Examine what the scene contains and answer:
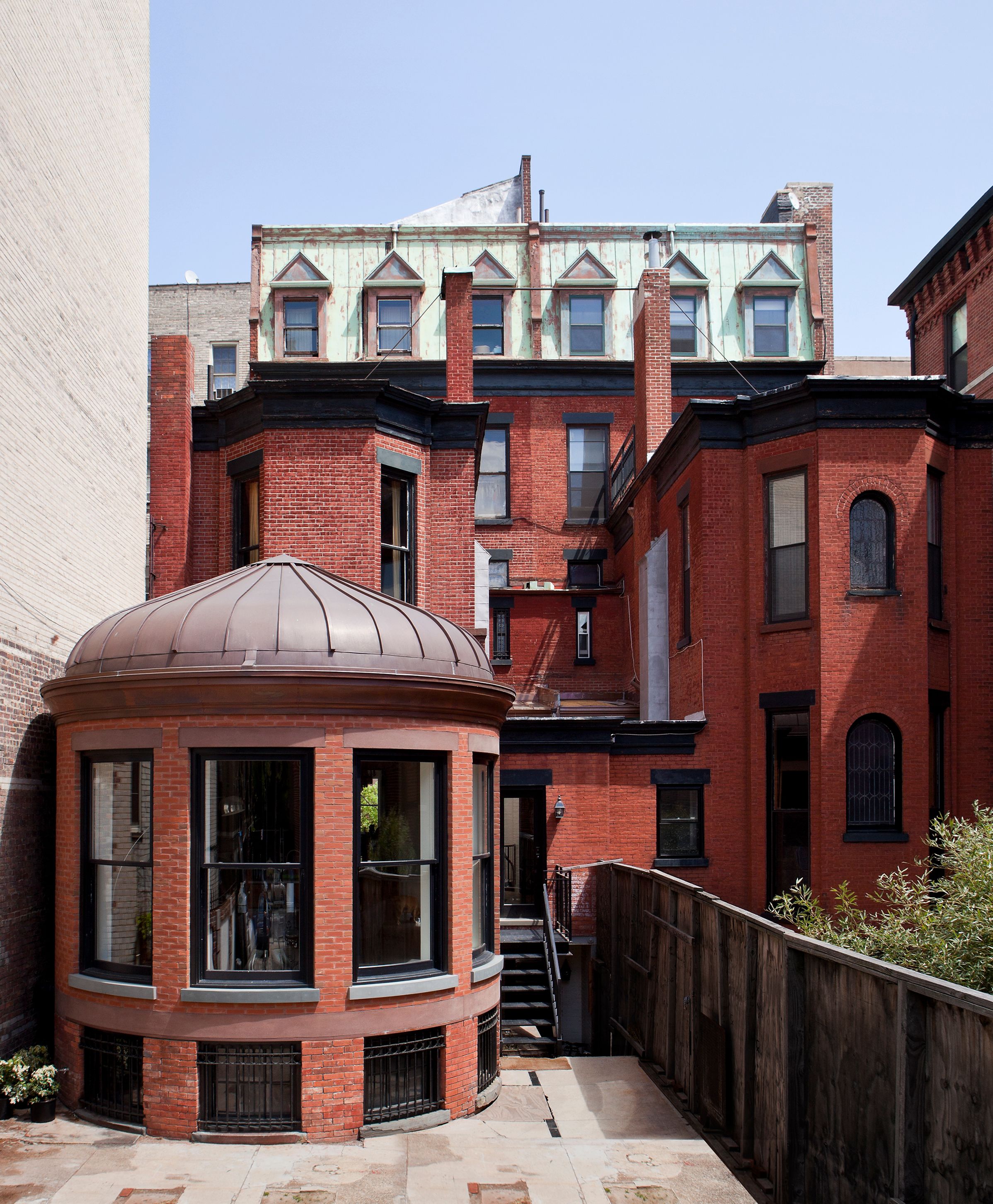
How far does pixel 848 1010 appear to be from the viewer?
8.91 metres

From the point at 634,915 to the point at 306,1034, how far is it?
20.9 ft

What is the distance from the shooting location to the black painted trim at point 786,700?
18828mm

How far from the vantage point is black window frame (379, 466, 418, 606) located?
61.6 feet

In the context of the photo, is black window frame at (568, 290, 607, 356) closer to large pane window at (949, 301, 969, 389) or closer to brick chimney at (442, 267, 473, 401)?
large pane window at (949, 301, 969, 389)

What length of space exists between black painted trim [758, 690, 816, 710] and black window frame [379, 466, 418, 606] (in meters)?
6.10

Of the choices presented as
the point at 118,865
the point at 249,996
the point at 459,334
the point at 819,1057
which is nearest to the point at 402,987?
the point at 249,996

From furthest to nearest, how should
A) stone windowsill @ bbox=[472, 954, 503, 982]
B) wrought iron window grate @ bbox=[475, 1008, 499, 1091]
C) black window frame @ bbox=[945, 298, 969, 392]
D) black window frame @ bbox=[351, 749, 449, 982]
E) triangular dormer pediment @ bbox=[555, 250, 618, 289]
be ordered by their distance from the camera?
triangular dormer pediment @ bbox=[555, 250, 618, 289], black window frame @ bbox=[945, 298, 969, 392], wrought iron window grate @ bbox=[475, 1008, 499, 1091], stone windowsill @ bbox=[472, 954, 503, 982], black window frame @ bbox=[351, 749, 449, 982]

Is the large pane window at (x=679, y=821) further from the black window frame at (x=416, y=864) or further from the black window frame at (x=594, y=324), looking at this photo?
the black window frame at (x=594, y=324)

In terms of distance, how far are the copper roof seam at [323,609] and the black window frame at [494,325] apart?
21586 millimetres

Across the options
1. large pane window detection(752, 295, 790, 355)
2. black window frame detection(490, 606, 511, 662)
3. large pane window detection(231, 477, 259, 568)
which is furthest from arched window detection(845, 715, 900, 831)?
large pane window detection(752, 295, 790, 355)

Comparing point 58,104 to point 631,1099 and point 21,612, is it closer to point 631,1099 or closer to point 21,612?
point 21,612

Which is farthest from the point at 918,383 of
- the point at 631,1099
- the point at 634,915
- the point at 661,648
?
the point at 631,1099

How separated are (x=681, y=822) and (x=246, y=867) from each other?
10162mm

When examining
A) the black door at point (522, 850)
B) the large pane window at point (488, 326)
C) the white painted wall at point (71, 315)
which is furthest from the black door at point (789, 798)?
the large pane window at point (488, 326)
